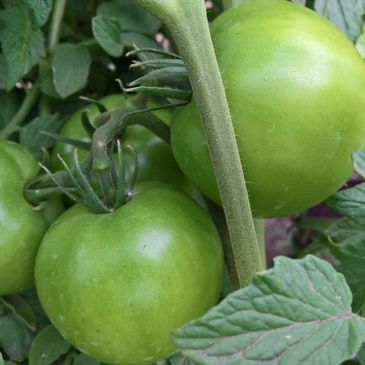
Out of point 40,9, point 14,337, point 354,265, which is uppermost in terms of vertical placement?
point 40,9

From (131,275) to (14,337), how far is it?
0.26m

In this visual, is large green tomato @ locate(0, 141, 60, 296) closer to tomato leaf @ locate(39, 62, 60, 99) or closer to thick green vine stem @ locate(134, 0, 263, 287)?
tomato leaf @ locate(39, 62, 60, 99)

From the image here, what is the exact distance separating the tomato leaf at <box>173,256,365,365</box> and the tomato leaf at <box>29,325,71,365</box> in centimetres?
32

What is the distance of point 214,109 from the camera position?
500mm

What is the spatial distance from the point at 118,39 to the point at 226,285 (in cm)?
33

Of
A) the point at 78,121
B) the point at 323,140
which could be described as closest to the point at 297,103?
the point at 323,140

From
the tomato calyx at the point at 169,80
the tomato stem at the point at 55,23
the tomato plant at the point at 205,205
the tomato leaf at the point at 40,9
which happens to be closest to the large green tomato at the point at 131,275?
the tomato plant at the point at 205,205

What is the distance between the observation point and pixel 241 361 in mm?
438

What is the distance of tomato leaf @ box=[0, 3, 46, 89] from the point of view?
76 cm

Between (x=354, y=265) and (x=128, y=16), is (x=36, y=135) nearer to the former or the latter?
(x=128, y=16)

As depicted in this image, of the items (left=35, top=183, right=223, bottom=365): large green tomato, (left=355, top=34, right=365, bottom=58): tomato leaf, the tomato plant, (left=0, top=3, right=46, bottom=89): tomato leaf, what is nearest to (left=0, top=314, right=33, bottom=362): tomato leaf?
the tomato plant

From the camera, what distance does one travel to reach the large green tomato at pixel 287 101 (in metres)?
0.54

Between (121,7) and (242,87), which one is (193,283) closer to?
(242,87)

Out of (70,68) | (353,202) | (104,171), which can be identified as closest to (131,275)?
(104,171)
